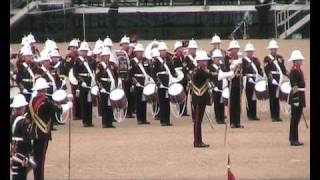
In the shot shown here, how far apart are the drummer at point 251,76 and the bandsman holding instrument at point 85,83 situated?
3.13 meters

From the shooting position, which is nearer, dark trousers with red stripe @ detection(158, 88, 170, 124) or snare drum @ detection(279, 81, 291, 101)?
snare drum @ detection(279, 81, 291, 101)

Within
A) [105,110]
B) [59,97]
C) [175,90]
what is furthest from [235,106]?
[59,97]

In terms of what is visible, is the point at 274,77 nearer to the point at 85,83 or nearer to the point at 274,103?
the point at 274,103

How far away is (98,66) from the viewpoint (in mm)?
16297

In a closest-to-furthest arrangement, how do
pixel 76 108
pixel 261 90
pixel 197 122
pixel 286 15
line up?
pixel 197 122 < pixel 261 90 < pixel 76 108 < pixel 286 15

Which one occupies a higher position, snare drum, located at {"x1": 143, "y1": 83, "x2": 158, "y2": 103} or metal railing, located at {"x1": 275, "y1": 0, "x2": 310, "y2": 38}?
metal railing, located at {"x1": 275, "y1": 0, "x2": 310, "y2": 38}

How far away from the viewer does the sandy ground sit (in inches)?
443

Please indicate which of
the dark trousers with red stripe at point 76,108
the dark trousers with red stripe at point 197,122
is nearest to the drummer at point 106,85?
the dark trousers with red stripe at point 76,108

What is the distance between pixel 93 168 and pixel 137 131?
12.6 feet

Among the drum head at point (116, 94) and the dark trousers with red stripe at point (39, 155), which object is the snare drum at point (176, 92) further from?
the dark trousers with red stripe at point (39, 155)

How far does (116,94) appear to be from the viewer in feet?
52.2

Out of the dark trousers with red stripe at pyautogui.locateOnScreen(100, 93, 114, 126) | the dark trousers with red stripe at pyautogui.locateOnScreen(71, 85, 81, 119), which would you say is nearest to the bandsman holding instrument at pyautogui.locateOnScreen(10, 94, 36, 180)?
the dark trousers with red stripe at pyautogui.locateOnScreen(100, 93, 114, 126)

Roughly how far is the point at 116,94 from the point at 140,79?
112 cm

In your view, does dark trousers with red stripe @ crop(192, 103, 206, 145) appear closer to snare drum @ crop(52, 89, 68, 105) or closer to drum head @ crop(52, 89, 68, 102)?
snare drum @ crop(52, 89, 68, 105)
